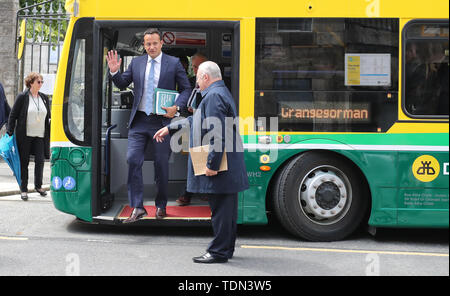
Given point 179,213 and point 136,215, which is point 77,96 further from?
point 179,213

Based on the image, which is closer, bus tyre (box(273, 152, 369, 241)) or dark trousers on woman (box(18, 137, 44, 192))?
bus tyre (box(273, 152, 369, 241))

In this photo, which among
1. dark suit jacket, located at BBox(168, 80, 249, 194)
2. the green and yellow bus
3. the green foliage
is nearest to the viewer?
dark suit jacket, located at BBox(168, 80, 249, 194)

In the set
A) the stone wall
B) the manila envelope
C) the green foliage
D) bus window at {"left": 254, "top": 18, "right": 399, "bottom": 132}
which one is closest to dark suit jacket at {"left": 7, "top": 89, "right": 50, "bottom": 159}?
the green foliage

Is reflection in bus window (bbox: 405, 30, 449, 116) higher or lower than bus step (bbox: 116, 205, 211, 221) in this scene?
higher

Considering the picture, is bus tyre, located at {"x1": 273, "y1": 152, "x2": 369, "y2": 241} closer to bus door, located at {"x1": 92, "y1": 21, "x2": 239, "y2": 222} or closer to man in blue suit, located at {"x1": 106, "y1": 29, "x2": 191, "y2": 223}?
bus door, located at {"x1": 92, "y1": 21, "x2": 239, "y2": 222}

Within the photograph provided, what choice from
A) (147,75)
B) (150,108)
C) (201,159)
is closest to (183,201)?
(150,108)

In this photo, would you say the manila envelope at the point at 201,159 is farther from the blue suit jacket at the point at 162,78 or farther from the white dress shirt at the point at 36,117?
the white dress shirt at the point at 36,117

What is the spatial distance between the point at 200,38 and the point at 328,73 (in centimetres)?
237

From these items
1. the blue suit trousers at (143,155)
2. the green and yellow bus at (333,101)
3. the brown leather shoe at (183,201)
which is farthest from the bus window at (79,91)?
the brown leather shoe at (183,201)

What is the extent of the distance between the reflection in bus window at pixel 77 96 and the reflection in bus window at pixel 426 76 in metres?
3.21

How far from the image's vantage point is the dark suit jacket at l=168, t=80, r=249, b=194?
208 inches

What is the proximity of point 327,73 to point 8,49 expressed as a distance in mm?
10351

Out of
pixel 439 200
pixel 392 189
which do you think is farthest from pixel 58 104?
pixel 439 200

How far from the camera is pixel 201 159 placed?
5406 millimetres
